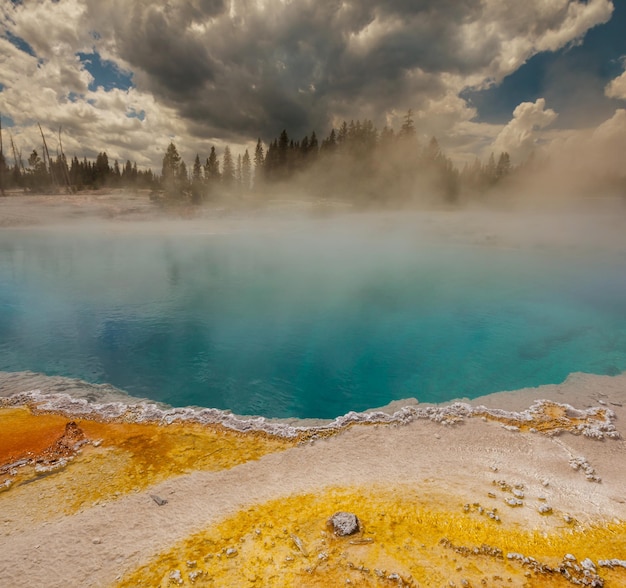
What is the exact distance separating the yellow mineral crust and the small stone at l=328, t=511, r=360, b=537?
63 mm

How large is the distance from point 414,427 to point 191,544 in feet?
13.0

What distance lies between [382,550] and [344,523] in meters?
0.48

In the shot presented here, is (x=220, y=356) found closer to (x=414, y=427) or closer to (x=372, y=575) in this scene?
(x=414, y=427)

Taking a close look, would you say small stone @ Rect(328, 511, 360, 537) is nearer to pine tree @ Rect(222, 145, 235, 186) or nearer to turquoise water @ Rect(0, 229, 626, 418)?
turquoise water @ Rect(0, 229, 626, 418)

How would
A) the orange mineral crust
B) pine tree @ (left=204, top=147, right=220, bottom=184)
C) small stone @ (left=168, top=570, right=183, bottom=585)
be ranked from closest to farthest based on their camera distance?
small stone @ (left=168, top=570, right=183, bottom=585), the orange mineral crust, pine tree @ (left=204, top=147, right=220, bottom=184)

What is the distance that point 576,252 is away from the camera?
104 feet

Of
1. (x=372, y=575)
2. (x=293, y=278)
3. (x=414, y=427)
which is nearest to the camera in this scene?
(x=372, y=575)

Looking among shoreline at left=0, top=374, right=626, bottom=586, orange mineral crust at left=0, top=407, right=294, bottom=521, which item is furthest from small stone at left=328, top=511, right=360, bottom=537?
orange mineral crust at left=0, top=407, right=294, bottom=521

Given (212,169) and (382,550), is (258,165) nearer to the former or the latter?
Answer: (212,169)

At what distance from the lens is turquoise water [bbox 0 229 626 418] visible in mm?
8328

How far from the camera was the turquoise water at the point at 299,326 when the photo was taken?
27.3 ft

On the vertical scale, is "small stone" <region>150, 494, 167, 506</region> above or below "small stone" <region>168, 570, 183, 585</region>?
below

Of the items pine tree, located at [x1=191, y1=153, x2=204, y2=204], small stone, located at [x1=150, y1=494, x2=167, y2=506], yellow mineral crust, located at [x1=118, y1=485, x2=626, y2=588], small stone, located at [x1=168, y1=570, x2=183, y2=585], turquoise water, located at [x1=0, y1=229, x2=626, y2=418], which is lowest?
turquoise water, located at [x1=0, y1=229, x2=626, y2=418]

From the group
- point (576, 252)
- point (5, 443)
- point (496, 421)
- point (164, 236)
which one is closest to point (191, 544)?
point (5, 443)
